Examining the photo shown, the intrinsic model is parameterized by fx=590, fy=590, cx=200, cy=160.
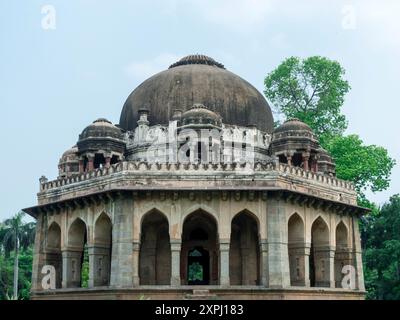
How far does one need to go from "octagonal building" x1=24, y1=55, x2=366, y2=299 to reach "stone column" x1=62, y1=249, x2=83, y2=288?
4cm

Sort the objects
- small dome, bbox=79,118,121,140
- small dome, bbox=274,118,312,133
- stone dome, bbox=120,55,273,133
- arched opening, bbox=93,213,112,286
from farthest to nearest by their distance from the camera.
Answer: stone dome, bbox=120,55,273,133, small dome, bbox=274,118,312,133, small dome, bbox=79,118,121,140, arched opening, bbox=93,213,112,286

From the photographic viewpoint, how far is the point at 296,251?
20.6 metres

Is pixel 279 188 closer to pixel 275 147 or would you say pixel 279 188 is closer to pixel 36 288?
pixel 275 147

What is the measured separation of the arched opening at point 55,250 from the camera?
2284 centimetres

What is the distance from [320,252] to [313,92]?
486 inches

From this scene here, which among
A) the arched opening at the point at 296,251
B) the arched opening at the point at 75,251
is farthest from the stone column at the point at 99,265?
the arched opening at the point at 296,251

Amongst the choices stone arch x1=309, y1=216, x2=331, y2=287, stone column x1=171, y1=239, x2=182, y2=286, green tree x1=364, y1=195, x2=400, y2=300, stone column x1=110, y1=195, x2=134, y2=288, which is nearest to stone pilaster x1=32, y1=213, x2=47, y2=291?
stone column x1=110, y1=195, x2=134, y2=288

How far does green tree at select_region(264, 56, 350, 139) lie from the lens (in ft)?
102

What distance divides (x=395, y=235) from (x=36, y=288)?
16623 millimetres

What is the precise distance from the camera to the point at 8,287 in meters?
43.0

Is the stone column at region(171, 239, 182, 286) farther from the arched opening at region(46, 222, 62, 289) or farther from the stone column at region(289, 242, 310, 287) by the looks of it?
the arched opening at region(46, 222, 62, 289)

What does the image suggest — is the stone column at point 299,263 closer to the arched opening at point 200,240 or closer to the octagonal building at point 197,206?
the octagonal building at point 197,206

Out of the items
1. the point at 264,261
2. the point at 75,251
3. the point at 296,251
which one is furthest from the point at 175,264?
the point at 75,251
